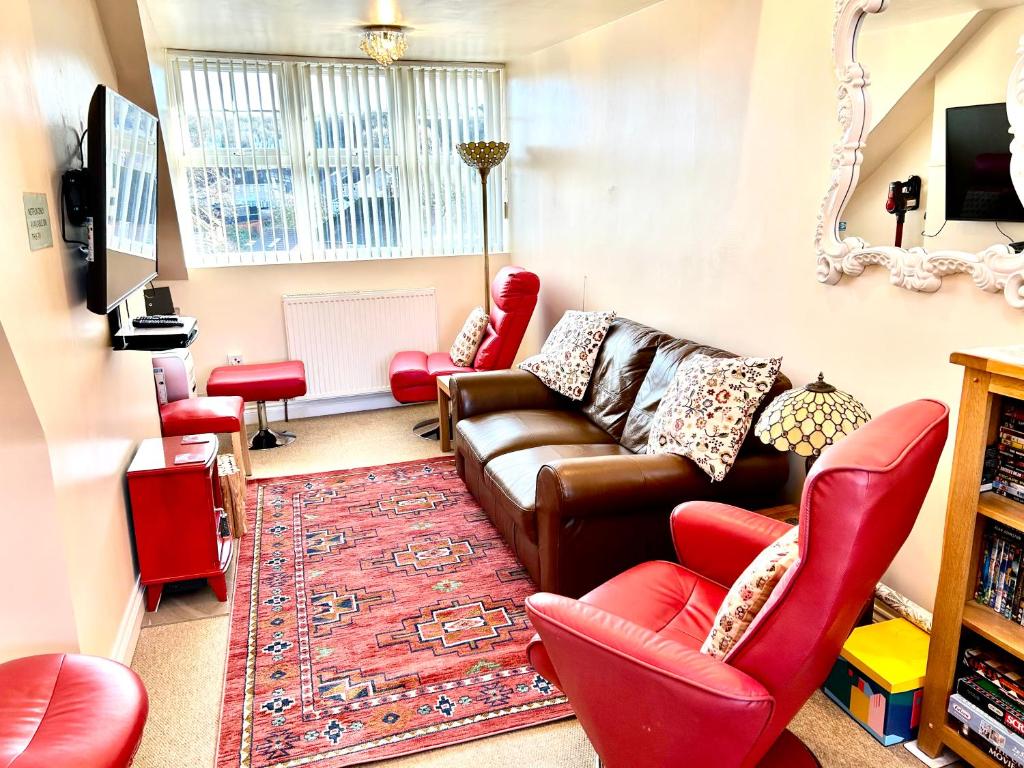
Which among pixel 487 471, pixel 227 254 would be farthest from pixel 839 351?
pixel 227 254

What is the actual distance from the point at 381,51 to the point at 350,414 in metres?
2.52

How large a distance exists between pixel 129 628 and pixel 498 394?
193cm

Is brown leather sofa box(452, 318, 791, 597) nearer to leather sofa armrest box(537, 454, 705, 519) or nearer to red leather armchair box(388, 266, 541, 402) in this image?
leather sofa armrest box(537, 454, 705, 519)

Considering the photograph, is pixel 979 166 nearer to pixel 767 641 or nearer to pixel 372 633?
pixel 767 641

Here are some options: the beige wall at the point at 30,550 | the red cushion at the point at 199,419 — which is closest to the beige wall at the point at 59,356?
the beige wall at the point at 30,550

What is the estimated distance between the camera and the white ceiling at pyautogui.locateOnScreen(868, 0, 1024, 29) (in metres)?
1.95

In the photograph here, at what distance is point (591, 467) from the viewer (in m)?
2.51

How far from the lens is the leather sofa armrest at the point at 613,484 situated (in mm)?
2459

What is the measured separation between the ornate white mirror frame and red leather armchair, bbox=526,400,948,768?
663mm

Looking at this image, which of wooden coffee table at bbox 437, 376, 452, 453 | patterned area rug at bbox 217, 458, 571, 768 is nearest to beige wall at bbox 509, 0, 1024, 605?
wooden coffee table at bbox 437, 376, 452, 453

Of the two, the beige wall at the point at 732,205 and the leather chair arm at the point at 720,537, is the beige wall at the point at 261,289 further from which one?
the leather chair arm at the point at 720,537

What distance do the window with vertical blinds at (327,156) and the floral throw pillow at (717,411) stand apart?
3.25 metres

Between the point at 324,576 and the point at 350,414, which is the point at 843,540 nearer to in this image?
the point at 324,576

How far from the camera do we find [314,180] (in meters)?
5.16
